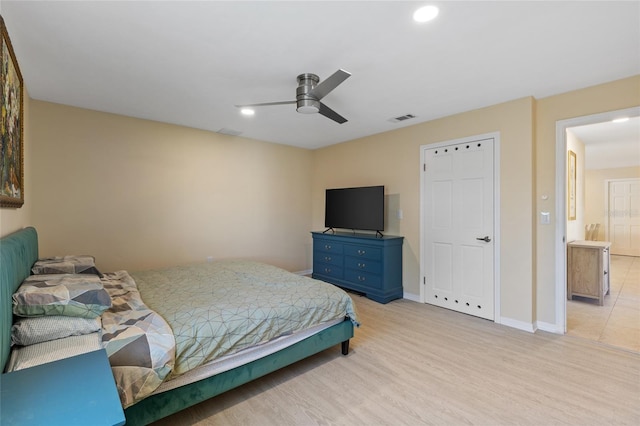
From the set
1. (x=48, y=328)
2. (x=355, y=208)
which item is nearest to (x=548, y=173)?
(x=355, y=208)

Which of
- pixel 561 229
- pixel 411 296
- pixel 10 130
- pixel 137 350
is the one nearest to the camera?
pixel 137 350

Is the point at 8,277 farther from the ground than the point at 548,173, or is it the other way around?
the point at 548,173

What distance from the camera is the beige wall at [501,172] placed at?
3150 millimetres

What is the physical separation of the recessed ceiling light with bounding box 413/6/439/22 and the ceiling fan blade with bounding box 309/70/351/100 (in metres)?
0.52

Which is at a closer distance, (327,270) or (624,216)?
(327,270)

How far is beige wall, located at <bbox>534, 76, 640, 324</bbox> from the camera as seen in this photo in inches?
116

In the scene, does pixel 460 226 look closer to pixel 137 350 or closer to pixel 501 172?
pixel 501 172

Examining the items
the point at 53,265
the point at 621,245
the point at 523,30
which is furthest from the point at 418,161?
the point at 621,245

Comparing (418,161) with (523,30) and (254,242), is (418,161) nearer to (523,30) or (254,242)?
(523,30)

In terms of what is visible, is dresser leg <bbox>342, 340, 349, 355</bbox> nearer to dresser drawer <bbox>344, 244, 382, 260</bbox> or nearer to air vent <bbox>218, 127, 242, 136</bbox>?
dresser drawer <bbox>344, 244, 382, 260</bbox>

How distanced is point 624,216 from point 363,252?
8054 millimetres

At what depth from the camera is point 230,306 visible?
2094mm

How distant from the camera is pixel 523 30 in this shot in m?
1.98

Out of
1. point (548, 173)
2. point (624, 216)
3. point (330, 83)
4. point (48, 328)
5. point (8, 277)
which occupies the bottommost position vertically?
point (48, 328)
